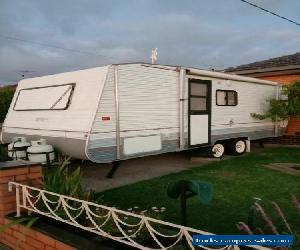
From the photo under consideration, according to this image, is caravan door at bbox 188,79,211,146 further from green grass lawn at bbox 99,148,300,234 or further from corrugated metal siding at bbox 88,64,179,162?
green grass lawn at bbox 99,148,300,234

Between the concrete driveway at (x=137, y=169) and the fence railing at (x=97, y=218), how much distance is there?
10.2 feet

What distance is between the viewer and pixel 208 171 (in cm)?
924

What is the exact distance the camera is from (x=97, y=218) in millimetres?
4016

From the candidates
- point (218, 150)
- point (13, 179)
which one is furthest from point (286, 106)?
point (13, 179)

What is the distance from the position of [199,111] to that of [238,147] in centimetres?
286

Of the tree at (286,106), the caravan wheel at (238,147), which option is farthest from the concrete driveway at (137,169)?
the tree at (286,106)

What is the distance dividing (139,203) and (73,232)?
257 centimetres

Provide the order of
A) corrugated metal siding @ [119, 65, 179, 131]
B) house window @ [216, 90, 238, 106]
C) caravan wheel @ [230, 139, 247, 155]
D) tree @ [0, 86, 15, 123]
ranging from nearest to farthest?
corrugated metal siding @ [119, 65, 179, 131], house window @ [216, 90, 238, 106], caravan wheel @ [230, 139, 247, 155], tree @ [0, 86, 15, 123]

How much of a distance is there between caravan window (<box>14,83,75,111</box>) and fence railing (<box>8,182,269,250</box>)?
4.07 metres

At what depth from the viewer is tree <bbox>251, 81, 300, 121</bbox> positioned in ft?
41.9

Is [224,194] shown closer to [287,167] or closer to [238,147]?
[287,167]

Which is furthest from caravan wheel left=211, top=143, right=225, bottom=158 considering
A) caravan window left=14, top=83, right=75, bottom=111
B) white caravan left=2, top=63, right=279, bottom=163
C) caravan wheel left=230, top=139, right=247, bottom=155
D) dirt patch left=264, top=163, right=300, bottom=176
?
caravan window left=14, top=83, right=75, bottom=111

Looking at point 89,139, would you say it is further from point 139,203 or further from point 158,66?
point 158,66

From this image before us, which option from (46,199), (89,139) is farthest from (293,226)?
(89,139)
